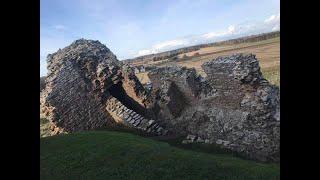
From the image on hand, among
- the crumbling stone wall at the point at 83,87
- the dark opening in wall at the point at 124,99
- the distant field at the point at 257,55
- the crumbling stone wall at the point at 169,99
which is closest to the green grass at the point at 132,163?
the crumbling stone wall at the point at 169,99

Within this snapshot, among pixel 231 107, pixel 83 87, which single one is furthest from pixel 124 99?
pixel 231 107

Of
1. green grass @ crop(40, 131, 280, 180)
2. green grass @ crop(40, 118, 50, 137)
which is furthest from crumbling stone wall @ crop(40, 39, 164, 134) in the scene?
green grass @ crop(40, 131, 280, 180)

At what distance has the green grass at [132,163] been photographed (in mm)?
11206

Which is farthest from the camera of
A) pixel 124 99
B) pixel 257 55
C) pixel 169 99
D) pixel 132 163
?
pixel 257 55

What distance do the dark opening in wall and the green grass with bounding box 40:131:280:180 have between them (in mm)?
5450

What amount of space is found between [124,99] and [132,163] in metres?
9.01

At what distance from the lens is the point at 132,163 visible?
1197 cm

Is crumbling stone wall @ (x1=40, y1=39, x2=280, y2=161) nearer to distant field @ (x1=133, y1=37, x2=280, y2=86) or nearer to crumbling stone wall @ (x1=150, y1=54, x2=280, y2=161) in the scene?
crumbling stone wall @ (x1=150, y1=54, x2=280, y2=161)

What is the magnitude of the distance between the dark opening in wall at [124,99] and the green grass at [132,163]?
545cm

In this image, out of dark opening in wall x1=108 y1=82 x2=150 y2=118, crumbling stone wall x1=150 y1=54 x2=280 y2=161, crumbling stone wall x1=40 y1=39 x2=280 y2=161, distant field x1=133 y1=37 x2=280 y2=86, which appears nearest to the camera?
crumbling stone wall x1=150 y1=54 x2=280 y2=161

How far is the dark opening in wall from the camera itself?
66.2ft

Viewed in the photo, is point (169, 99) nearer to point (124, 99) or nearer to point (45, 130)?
point (124, 99)
